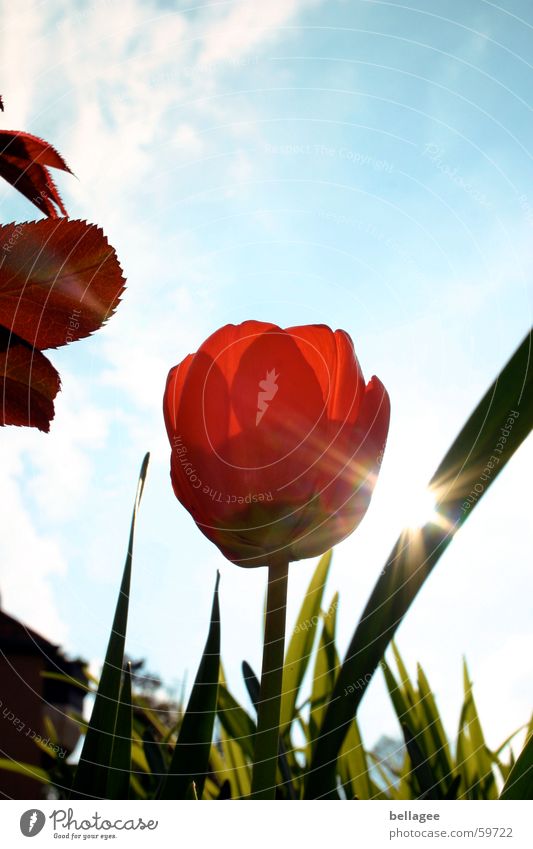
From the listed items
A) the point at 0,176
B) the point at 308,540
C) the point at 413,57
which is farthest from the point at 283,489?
the point at 413,57

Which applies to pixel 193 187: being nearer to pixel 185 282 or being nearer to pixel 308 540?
pixel 185 282

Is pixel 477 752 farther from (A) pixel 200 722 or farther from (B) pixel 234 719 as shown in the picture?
(A) pixel 200 722

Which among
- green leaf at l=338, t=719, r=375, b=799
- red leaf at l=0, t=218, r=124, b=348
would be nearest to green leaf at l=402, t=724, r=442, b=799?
green leaf at l=338, t=719, r=375, b=799

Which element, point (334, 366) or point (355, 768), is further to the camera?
point (355, 768)

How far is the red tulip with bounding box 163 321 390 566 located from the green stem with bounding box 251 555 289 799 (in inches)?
0.5

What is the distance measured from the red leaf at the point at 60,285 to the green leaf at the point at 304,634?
0.24 m

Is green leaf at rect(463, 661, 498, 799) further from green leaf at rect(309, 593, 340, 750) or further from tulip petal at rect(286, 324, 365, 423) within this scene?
tulip petal at rect(286, 324, 365, 423)

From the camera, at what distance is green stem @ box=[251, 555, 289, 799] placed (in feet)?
0.65

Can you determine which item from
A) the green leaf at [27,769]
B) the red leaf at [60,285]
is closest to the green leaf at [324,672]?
the green leaf at [27,769]

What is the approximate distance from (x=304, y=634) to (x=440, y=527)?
22 centimetres

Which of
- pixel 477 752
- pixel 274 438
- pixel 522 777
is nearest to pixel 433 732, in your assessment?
pixel 477 752

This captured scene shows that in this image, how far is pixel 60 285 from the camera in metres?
0.23

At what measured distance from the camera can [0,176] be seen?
0.79ft

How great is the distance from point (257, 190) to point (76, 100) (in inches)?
4.6
